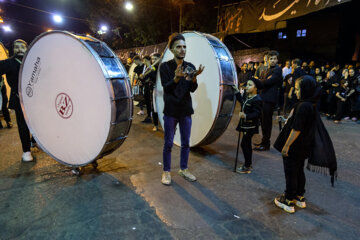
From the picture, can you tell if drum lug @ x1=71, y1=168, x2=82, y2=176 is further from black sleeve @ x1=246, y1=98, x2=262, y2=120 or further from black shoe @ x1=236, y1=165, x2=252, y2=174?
black sleeve @ x1=246, y1=98, x2=262, y2=120

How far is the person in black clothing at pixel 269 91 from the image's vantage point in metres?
4.61

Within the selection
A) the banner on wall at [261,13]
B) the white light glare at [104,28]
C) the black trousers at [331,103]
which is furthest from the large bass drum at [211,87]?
the white light glare at [104,28]

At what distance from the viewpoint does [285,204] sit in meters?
2.79

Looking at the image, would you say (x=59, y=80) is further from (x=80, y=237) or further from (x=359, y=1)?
(x=359, y=1)

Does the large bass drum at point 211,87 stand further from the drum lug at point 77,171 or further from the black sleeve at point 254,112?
the drum lug at point 77,171

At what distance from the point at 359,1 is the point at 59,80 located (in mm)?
18544

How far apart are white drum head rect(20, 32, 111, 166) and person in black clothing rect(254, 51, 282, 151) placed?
3.36 m

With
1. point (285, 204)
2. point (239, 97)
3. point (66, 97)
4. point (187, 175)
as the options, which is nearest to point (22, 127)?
point (66, 97)

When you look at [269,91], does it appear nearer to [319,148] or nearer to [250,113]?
[250,113]

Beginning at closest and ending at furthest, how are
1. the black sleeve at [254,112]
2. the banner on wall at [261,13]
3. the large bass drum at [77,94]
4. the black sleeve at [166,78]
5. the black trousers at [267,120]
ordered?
the large bass drum at [77,94] → the black sleeve at [166,78] → the black sleeve at [254,112] → the black trousers at [267,120] → the banner on wall at [261,13]

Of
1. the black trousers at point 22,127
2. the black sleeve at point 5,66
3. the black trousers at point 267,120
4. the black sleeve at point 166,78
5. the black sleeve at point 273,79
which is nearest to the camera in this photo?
the black sleeve at point 166,78

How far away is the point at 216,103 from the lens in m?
3.82

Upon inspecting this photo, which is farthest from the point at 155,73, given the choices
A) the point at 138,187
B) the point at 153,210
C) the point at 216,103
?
the point at 153,210

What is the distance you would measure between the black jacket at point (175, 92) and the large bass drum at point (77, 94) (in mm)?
527
